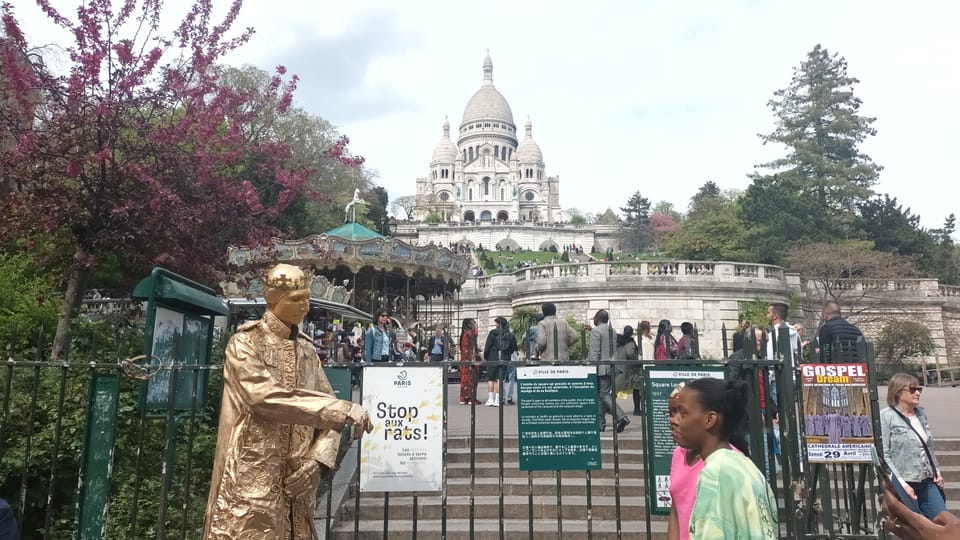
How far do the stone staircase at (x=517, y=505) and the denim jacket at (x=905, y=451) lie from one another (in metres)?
1.83

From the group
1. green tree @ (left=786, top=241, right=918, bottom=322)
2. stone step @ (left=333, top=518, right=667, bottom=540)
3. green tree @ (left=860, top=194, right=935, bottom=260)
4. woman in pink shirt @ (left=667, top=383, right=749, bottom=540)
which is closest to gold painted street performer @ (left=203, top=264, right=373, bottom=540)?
woman in pink shirt @ (left=667, top=383, right=749, bottom=540)

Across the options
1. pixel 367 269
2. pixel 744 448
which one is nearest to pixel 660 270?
pixel 367 269

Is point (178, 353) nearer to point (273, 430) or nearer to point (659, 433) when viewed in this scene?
point (273, 430)

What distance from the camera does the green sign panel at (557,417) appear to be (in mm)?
4316

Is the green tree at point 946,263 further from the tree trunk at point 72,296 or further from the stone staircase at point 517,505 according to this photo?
the tree trunk at point 72,296

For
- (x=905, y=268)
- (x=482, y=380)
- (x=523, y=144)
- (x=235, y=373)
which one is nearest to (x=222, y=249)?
(x=235, y=373)

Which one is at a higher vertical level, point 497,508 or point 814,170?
point 814,170

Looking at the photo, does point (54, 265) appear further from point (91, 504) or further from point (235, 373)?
point (235, 373)

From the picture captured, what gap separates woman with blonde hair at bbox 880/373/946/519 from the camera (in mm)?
4867

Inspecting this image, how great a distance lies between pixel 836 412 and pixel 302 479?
333 cm

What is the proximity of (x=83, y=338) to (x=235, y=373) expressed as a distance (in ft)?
18.2

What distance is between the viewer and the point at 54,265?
8.33m

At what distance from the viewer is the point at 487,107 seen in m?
123

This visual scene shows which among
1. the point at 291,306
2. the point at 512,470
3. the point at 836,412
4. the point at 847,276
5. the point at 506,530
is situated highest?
the point at 847,276
